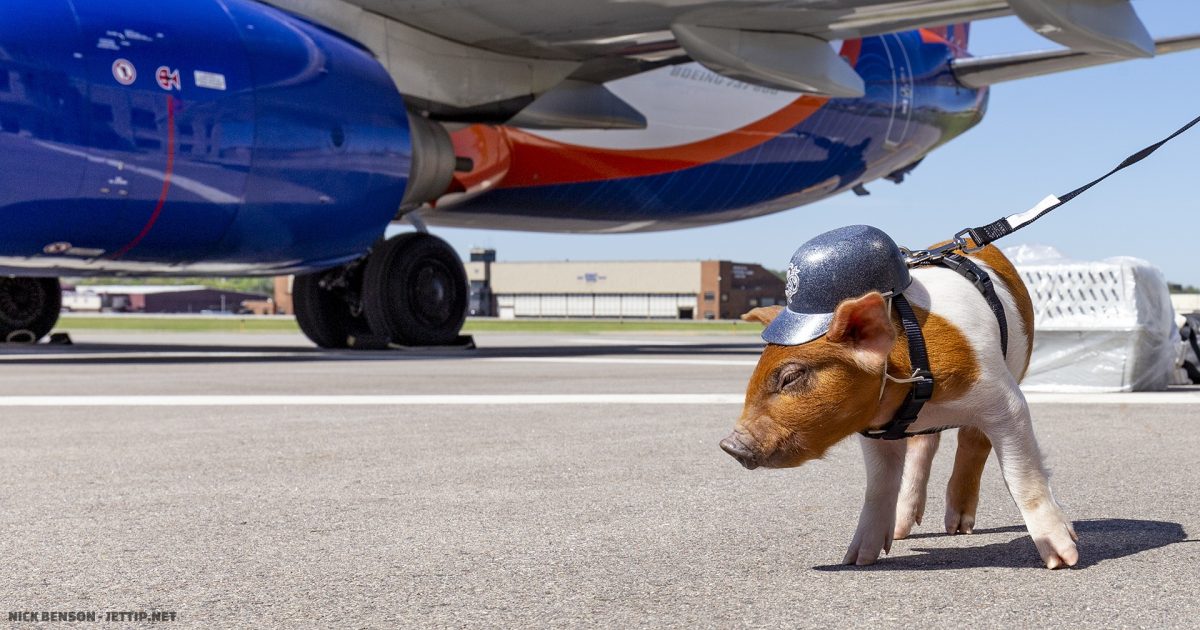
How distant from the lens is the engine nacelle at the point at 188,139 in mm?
12086

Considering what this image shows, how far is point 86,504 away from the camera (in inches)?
191

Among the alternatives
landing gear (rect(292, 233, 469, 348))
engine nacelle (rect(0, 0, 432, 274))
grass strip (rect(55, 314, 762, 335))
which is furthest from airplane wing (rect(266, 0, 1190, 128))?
grass strip (rect(55, 314, 762, 335))

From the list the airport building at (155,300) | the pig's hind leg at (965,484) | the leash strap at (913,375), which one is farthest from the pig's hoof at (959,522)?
the airport building at (155,300)

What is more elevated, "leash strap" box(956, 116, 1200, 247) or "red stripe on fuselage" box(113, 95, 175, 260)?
"red stripe on fuselage" box(113, 95, 175, 260)

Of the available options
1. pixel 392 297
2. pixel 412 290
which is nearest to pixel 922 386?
pixel 392 297

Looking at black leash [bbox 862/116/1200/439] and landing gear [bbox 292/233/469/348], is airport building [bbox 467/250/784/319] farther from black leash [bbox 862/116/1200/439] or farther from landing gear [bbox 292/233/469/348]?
black leash [bbox 862/116/1200/439]

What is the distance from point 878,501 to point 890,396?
447 millimetres

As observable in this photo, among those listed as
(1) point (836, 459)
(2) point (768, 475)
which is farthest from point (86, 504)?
(1) point (836, 459)

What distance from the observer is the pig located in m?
3.26

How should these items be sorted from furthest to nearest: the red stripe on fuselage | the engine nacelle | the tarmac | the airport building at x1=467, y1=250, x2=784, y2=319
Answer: the airport building at x1=467, y1=250, x2=784, y2=319 → the red stripe on fuselage → the engine nacelle → the tarmac

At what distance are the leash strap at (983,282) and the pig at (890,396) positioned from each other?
0.05 metres

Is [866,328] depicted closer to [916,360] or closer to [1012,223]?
[916,360]

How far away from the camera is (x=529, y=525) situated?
14.5 feet

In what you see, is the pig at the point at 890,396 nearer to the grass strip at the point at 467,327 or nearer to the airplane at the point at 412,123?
the airplane at the point at 412,123
